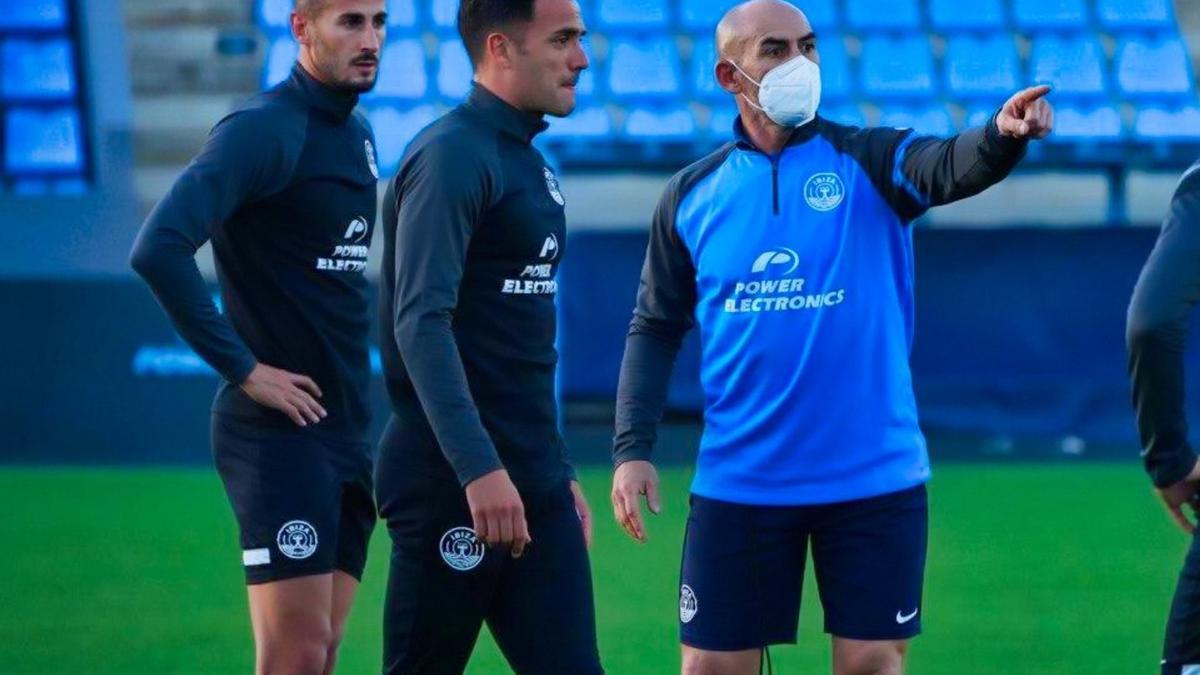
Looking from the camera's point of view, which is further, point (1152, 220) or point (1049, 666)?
point (1152, 220)

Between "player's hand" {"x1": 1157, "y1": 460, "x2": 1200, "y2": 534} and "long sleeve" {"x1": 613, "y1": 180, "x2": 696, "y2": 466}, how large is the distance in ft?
4.38

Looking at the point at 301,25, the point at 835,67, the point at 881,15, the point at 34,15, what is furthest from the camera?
the point at 881,15

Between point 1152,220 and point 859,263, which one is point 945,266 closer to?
point 1152,220

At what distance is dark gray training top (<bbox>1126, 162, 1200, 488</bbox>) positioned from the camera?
4.18m

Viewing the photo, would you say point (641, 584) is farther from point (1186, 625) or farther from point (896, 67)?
point (896, 67)

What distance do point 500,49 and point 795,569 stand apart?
1437 mm

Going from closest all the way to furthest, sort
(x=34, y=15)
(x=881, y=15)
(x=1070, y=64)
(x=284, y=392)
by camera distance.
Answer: (x=284, y=392)
(x=34, y=15)
(x=1070, y=64)
(x=881, y=15)

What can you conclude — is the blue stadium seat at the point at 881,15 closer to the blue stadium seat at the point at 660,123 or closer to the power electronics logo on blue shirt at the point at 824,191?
the blue stadium seat at the point at 660,123

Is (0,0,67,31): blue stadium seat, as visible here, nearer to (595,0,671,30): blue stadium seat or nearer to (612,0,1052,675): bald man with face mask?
(595,0,671,30): blue stadium seat

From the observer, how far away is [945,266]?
47.9 feet

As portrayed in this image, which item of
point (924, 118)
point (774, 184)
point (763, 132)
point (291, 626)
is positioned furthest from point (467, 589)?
point (924, 118)

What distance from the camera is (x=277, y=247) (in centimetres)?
494

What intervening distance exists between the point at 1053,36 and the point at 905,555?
1246 cm

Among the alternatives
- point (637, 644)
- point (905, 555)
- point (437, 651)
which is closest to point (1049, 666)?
point (637, 644)
